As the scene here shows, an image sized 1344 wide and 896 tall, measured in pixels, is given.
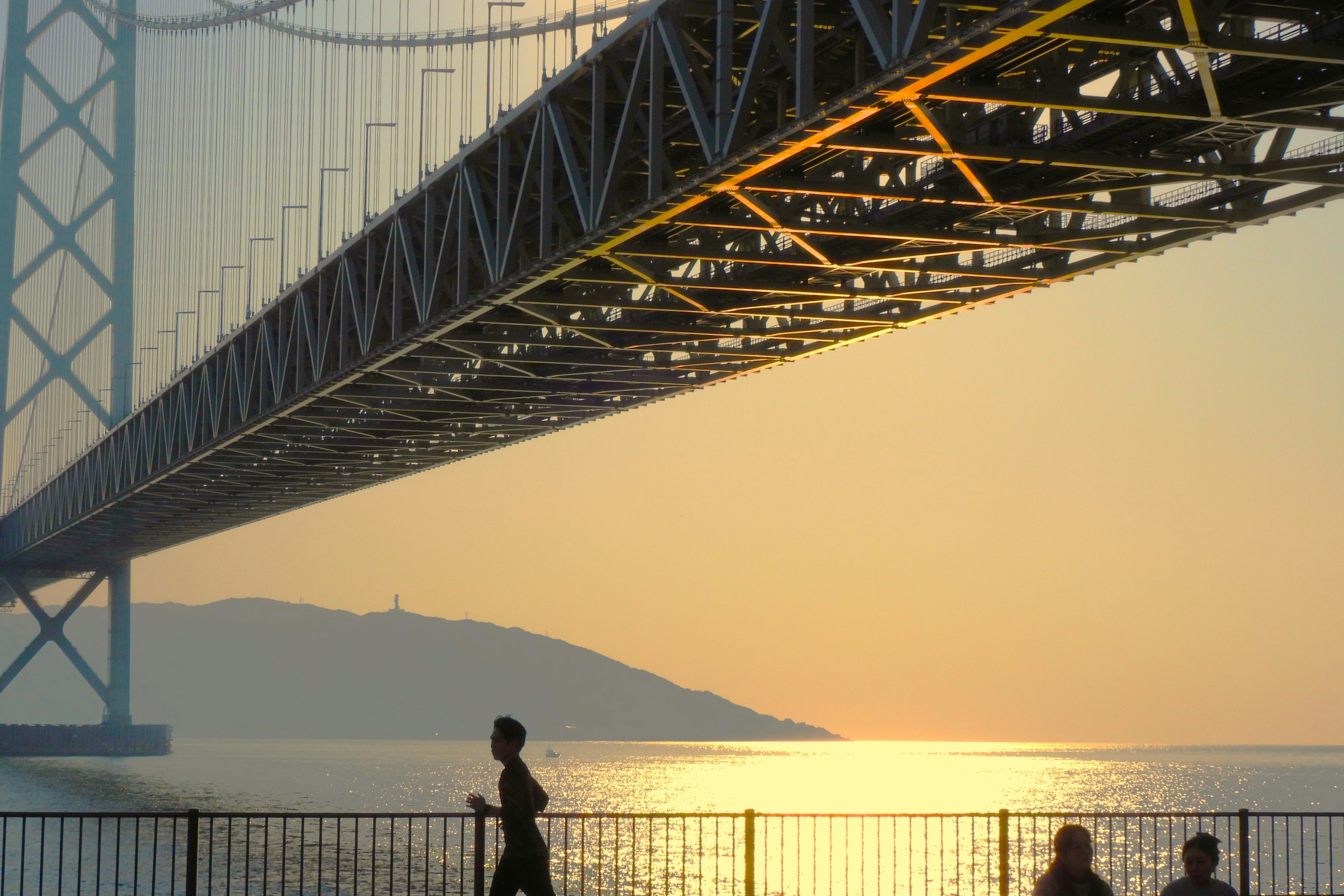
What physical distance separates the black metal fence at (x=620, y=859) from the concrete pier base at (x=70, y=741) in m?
14.4

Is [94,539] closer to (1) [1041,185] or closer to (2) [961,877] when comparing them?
(2) [961,877]

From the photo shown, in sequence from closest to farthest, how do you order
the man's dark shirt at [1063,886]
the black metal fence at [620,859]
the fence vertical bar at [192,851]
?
1. the man's dark shirt at [1063,886]
2. the fence vertical bar at [192,851]
3. the black metal fence at [620,859]

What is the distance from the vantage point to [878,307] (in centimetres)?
2398

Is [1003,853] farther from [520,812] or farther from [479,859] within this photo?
[520,812]

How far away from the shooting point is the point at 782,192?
1630 centimetres

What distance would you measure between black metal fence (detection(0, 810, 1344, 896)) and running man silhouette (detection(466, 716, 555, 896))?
9.29 ft

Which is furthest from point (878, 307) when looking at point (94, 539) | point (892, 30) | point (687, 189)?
point (94, 539)

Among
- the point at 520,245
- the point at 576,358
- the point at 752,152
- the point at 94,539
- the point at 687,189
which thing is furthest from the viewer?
the point at 94,539

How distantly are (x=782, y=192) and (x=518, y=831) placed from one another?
8.34 meters

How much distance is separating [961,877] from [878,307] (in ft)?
116

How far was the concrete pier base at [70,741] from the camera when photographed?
257 feet

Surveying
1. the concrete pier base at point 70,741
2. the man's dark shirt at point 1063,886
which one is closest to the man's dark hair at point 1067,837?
the man's dark shirt at point 1063,886

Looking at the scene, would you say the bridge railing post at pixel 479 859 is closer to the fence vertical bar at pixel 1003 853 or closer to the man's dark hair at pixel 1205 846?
the fence vertical bar at pixel 1003 853

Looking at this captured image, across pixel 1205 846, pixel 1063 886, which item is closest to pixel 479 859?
pixel 1063 886
